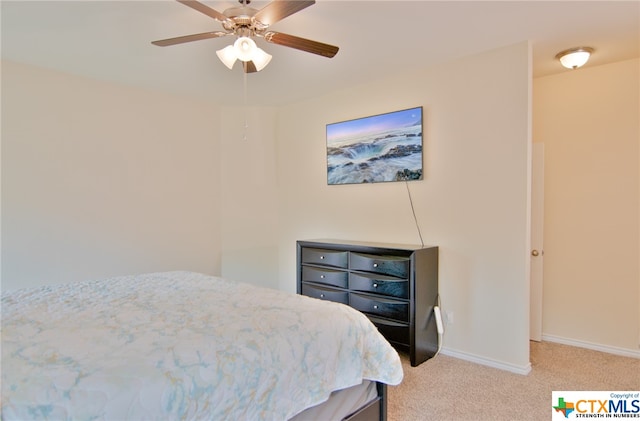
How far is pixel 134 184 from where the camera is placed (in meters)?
3.90

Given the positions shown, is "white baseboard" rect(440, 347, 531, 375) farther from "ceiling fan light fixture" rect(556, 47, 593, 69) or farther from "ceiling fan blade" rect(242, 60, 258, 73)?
"ceiling fan blade" rect(242, 60, 258, 73)

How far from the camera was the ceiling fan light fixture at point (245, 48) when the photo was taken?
7.26 feet

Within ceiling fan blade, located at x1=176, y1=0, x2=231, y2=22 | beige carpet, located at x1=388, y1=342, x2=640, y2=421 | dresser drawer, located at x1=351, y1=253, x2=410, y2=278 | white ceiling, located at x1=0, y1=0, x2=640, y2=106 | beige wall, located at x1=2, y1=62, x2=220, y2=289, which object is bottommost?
beige carpet, located at x1=388, y1=342, x2=640, y2=421

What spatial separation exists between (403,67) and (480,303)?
2134 mm

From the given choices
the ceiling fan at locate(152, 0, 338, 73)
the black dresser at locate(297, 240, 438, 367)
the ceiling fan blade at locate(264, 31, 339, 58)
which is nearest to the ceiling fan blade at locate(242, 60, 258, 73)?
the ceiling fan at locate(152, 0, 338, 73)

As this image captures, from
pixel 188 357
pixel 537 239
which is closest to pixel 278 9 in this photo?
pixel 188 357

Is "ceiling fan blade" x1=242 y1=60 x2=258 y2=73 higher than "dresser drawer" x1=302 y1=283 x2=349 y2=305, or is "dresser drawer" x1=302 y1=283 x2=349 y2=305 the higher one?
"ceiling fan blade" x1=242 y1=60 x2=258 y2=73

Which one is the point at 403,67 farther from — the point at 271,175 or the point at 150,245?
the point at 150,245

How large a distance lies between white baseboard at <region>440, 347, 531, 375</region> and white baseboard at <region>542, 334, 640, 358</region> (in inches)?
33.7

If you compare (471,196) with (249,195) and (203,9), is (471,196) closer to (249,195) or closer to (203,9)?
(203,9)

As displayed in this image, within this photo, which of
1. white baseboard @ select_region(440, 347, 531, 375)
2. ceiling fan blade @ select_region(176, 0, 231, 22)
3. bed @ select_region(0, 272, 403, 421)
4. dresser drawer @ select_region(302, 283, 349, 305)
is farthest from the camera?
dresser drawer @ select_region(302, 283, 349, 305)

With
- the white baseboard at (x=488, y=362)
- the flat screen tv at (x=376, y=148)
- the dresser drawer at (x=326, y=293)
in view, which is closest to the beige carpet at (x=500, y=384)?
the white baseboard at (x=488, y=362)

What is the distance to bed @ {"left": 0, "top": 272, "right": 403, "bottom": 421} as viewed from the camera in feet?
3.76

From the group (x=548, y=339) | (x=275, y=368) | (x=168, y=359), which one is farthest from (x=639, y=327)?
(x=168, y=359)
